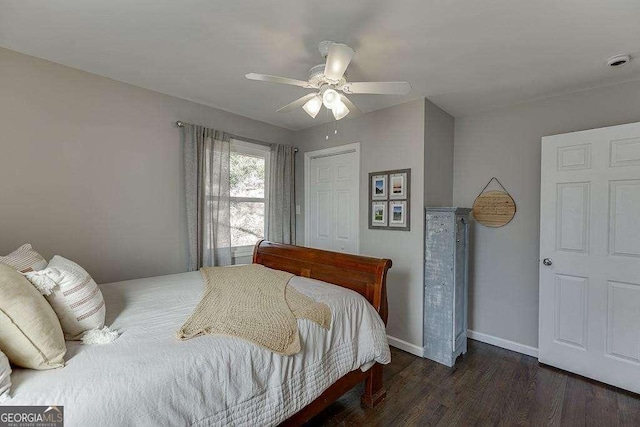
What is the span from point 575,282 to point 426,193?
4.63 feet

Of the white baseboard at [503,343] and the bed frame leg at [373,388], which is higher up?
the bed frame leg at [373,388]

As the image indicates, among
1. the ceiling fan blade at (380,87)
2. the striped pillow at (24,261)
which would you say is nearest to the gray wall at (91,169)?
the striped pillow at (24,261)

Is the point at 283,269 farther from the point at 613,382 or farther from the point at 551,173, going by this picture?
the point at 613,382

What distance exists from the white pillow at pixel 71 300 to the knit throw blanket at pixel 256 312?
1.31ft

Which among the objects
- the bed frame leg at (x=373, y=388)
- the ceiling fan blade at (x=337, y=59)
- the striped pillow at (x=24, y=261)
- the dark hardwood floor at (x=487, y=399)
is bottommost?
the dark hardwood floor at (x=487, y=399)

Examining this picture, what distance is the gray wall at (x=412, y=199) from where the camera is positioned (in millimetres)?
2818

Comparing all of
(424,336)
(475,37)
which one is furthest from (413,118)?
(424,336)

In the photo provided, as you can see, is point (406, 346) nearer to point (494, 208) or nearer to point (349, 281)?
point (349, 281)

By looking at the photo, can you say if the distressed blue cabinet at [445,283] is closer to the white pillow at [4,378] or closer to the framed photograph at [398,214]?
the framed photograph at [398,214]

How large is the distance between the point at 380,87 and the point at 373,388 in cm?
202

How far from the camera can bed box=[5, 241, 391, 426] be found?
0.94m

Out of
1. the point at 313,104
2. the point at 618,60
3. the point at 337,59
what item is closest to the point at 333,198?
the point at 313,104

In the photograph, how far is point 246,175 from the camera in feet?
11.5

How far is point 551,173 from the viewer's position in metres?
2.54
